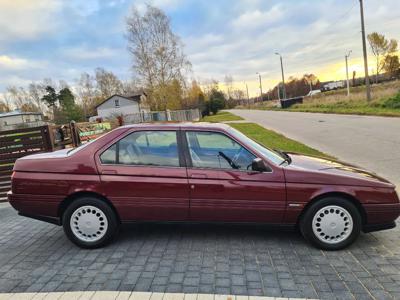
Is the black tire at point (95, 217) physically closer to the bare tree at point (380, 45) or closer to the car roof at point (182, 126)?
the car roof at point (182, 126)

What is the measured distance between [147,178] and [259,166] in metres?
1.32

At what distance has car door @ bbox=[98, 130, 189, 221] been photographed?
14.0 feet

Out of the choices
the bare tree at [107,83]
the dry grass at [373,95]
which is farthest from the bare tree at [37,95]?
the dry grass at [373,95]

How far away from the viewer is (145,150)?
4.44 meters

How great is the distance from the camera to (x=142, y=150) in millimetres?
4434

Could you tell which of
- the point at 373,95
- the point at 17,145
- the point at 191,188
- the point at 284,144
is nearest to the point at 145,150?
the point at 191,188

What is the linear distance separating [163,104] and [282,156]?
37122 mm

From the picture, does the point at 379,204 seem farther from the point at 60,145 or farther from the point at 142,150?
the point at 60,145

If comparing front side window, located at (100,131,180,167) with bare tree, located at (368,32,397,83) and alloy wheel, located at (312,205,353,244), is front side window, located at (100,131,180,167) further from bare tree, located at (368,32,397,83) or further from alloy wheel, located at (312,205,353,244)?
bare tree, located at (368,32,397,83)

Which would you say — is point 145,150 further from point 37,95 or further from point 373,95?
point 37,95

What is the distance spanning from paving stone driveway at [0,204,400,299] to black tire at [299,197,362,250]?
0.34ft

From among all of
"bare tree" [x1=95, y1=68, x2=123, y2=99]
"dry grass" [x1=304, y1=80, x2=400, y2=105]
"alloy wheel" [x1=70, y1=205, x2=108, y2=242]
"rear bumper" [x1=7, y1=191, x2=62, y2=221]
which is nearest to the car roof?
"alloy wheel" [x1=70, y1=205, x2=108, y2=242]

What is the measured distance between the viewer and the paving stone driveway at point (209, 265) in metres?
3.34

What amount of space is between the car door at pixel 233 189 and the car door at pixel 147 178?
15cm
